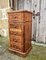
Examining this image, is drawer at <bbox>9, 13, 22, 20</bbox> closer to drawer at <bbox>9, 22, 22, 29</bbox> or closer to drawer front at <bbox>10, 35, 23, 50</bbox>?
drawer at <bbox>9, 22, 22, 29</bbox>

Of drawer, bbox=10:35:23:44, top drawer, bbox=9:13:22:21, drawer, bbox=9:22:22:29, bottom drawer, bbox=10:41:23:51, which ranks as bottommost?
bottom drawer, bbox=10:41:23:51

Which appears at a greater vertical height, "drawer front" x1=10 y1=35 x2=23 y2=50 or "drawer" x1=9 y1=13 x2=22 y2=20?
"drawer" x1=9 y1=13 x2=22 y2=20

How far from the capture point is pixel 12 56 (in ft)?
5.82

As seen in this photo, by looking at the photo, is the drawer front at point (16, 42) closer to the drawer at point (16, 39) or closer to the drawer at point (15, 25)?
the drawer at point (16, 39)

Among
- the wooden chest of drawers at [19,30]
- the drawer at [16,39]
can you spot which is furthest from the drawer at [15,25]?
the drawer at [16,39]

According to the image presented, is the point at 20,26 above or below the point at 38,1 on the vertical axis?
below

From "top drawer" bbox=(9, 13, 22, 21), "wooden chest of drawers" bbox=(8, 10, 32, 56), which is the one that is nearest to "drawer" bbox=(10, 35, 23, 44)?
"wooden chest of drawers" bbox=(8, 10, 32, 56)

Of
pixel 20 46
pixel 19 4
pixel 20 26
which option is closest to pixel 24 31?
pixel 20 26

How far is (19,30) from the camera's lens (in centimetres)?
173

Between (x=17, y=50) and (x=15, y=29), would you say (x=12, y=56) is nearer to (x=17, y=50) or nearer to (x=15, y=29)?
(x=17, y=50)

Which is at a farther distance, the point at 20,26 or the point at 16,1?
the point at 16,1

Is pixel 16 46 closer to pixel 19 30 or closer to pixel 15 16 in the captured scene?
pixel 19 30

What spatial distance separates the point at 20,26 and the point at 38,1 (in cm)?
90

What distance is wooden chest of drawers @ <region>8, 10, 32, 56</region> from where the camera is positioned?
167 centimetres
